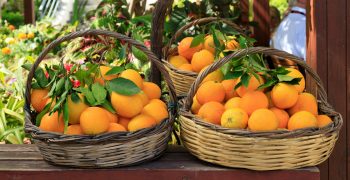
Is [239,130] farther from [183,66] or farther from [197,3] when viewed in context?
[197,3]

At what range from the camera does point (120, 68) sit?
2.08m

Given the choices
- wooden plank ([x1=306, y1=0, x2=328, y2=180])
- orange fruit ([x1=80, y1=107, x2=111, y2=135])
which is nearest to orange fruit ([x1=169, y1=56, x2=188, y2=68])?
wooden plank ([x1=306, y1=0, x2=328, y2=180])

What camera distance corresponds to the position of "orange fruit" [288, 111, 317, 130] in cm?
190

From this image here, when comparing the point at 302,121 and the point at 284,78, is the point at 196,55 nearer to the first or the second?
the point at 284,78

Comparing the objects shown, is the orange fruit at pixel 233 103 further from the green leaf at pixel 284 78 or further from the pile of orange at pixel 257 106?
the green leaf at pixel 284 78

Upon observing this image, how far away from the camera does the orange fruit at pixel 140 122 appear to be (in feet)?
→ 6.45

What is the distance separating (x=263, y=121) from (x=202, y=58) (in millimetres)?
736

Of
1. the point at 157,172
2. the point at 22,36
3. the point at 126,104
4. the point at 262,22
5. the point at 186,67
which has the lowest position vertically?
the point at 22,36

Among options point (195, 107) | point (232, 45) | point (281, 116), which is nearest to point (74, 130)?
point (195, 107)

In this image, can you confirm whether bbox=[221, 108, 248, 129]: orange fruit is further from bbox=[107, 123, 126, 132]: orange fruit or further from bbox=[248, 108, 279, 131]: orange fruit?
bbox=[107, 123, 126, 132]: orange fruit

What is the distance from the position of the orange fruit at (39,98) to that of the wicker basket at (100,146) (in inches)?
3.5

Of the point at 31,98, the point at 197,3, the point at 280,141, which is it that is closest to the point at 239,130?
the point at 280,141

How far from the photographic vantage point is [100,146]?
6.29 ft

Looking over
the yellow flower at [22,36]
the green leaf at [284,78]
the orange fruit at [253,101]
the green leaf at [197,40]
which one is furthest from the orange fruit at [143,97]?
the yellow flower at [22,36]
